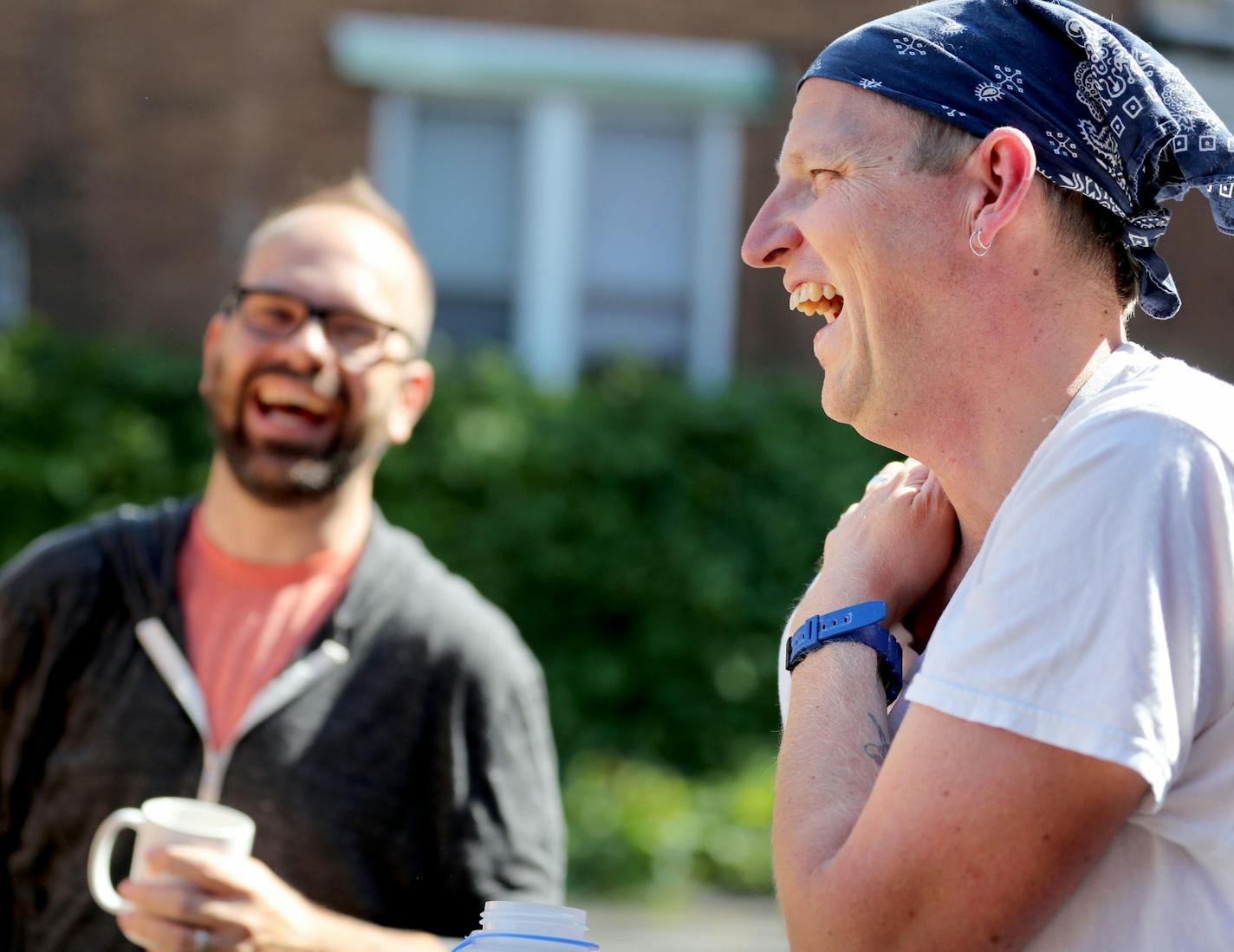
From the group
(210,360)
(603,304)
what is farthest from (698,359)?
(210,360)

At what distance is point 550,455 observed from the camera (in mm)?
8523

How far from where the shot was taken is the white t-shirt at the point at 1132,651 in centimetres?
163

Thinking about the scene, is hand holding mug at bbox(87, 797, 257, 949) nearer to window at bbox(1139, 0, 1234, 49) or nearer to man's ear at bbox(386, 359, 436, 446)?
man's ear at bbox(386, 359, 436, 446)

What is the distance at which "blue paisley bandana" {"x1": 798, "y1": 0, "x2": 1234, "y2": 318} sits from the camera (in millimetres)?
1973

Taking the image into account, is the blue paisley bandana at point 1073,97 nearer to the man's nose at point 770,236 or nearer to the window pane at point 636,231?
the man's nose at point 770,236

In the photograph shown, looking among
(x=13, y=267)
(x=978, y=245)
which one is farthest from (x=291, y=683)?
(x=13, y=267)

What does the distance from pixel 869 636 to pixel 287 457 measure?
1801 millimetres

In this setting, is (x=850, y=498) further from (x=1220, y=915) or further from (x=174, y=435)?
(x=1220, y=915)

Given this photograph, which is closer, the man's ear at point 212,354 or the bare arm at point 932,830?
the bare arm at point 932,830

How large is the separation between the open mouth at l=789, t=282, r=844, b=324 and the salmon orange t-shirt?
4.98 ft

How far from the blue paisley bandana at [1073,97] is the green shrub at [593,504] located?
6.37m

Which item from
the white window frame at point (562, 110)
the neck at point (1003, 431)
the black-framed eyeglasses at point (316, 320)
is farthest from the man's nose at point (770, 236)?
the white window frame at point (562, 110)

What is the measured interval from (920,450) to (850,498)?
658 cm

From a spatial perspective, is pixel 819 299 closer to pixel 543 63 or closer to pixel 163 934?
pixel 163 934
